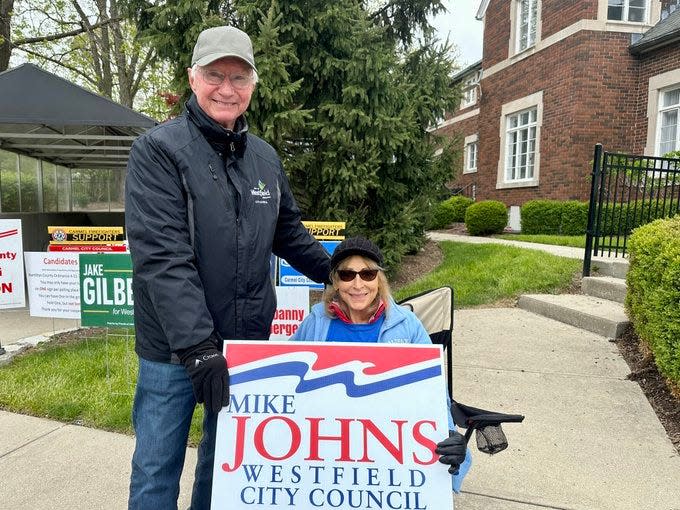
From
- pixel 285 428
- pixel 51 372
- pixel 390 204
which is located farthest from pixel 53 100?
pixel 285 428

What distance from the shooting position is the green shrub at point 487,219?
567 inches

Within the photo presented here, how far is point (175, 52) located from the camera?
7316 mm

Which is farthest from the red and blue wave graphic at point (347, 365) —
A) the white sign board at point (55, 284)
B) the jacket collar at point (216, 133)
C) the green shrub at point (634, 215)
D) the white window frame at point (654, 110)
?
the white window frame at point (654, 110)

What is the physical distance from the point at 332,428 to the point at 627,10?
50.0 feet

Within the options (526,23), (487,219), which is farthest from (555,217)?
(526,23)

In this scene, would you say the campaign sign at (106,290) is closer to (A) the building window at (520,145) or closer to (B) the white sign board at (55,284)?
(B) the white sign board at (55,284)

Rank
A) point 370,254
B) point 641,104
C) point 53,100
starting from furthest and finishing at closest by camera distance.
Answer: point 641,104
point 53,100
point 370,254

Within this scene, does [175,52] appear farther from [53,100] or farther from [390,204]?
[390,204]

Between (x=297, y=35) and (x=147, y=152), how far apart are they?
5.88 metres

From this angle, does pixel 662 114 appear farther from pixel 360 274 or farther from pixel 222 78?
pixel 222 78

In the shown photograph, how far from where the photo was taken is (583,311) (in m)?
6.08

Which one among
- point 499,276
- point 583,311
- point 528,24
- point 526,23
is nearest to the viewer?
point 583,311

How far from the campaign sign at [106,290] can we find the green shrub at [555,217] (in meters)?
11.1

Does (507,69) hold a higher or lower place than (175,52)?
higher
